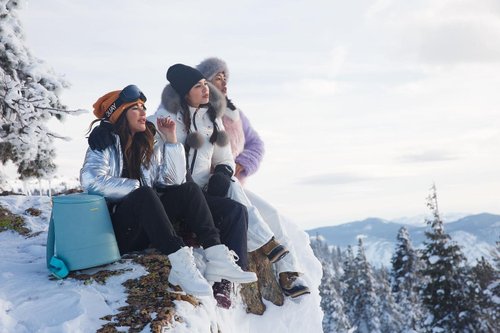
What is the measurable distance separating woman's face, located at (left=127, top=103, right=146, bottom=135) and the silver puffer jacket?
0.78 ft

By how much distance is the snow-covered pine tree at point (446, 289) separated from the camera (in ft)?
75.5

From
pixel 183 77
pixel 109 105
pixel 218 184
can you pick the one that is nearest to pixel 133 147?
pixel 109 105

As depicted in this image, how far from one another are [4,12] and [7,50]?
2.83ft

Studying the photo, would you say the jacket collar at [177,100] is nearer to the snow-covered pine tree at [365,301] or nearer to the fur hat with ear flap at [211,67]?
the fur hat with ear flap at [211,67]

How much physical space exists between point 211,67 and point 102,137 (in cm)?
295

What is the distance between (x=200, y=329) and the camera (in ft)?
15.4

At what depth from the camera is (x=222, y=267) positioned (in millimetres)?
5246

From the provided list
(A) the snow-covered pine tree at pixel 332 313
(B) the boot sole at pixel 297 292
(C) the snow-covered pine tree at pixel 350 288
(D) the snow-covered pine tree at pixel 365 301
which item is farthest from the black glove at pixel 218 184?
(C) the snow-covered pine tree at pixel 350 288

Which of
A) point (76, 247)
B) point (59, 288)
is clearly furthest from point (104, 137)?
point (59, 288)

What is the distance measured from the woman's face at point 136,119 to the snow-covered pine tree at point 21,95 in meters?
6.07

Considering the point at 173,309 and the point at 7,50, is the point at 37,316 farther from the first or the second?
the point at 7,50

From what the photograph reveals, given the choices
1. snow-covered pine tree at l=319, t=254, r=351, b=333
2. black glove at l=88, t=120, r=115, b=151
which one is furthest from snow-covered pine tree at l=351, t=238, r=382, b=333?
black glove at l=88, t=120, r=115, b=151

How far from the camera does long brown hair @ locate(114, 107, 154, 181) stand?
570 cm

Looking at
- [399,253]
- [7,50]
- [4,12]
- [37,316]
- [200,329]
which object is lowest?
[399,253]
